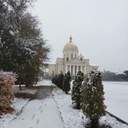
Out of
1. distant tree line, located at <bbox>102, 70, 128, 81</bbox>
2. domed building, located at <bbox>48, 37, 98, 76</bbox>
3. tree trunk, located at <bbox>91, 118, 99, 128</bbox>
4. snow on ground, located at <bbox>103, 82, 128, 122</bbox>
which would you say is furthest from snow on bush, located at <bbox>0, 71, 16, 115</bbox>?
domed building, located at <bbox>48, 37, 98, 76</bbox>

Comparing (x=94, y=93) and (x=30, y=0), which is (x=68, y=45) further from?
(x=94, y=93)

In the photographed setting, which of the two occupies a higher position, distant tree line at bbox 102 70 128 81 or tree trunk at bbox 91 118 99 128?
distant tree line at bbox 102 70 128 81

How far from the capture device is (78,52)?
6117 inches

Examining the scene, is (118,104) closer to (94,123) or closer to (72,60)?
(94,123)

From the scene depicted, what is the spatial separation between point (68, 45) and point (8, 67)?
383 ft

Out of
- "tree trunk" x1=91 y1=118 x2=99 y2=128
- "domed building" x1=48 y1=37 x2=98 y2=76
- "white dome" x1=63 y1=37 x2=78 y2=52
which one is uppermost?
"white dome" x1=63 y1=37 x2=78 y2=52

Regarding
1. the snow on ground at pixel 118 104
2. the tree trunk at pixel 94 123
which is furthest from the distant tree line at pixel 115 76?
the tree trunk at pixel 94 123

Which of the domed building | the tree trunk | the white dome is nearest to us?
the tree trunk

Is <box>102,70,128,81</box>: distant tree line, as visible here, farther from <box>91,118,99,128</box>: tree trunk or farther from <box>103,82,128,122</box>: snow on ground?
<box>91,118,99,128</box>: tree trunk

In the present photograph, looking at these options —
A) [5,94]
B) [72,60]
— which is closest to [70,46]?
[72,60]

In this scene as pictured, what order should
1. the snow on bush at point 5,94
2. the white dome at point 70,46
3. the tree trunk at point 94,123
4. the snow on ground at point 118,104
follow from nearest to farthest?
the tree trunk at point 94,123 < the snow on bush at point 5,94 < the snow on ground at point 118,104 < the white dome at point 70,46

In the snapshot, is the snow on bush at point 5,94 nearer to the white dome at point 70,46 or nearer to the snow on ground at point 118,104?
the snow on ground at point 118,104

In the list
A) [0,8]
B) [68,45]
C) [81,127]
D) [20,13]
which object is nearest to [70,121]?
[81,127]

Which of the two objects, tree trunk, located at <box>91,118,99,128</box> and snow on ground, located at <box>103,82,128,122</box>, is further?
snow on ground, located at <box>103,82,128,122</box>
